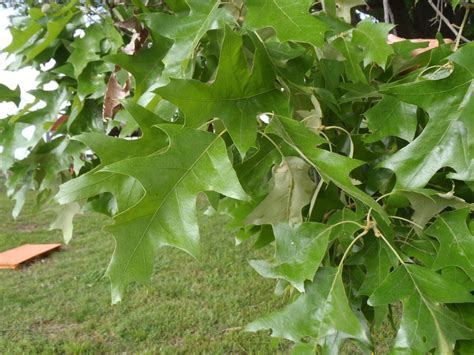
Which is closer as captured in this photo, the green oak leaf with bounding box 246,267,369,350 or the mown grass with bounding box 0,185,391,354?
the green oak leaf with bounding box 246,267,369,350

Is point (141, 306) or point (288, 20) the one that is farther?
point (141, 306)

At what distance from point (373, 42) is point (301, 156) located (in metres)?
0.30

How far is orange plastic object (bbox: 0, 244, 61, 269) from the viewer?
4816 millimetres

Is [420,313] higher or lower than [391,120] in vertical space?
lower

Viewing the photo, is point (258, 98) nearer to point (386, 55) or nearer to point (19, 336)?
point (386, 55)

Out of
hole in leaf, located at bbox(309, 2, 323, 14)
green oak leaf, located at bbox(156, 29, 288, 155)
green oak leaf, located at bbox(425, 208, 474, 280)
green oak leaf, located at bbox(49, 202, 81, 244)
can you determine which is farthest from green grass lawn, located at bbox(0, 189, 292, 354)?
green oak leaf, located at bbox(156, 29, 288, 155)

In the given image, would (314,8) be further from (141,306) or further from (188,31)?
(141,306)

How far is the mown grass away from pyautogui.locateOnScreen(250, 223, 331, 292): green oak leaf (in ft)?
6.08

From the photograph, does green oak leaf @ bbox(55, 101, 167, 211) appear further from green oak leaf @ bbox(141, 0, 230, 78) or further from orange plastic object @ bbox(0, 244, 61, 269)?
orange plastic object @ bbox(0, 244, 61, 269)

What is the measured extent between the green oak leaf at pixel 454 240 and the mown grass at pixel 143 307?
6.21ft

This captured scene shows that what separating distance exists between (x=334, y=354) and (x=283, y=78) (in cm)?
51

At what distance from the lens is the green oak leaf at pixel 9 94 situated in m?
1.19

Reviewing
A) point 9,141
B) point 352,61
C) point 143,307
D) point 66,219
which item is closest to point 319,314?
point 352,61

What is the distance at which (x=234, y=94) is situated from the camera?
2.53 ft
